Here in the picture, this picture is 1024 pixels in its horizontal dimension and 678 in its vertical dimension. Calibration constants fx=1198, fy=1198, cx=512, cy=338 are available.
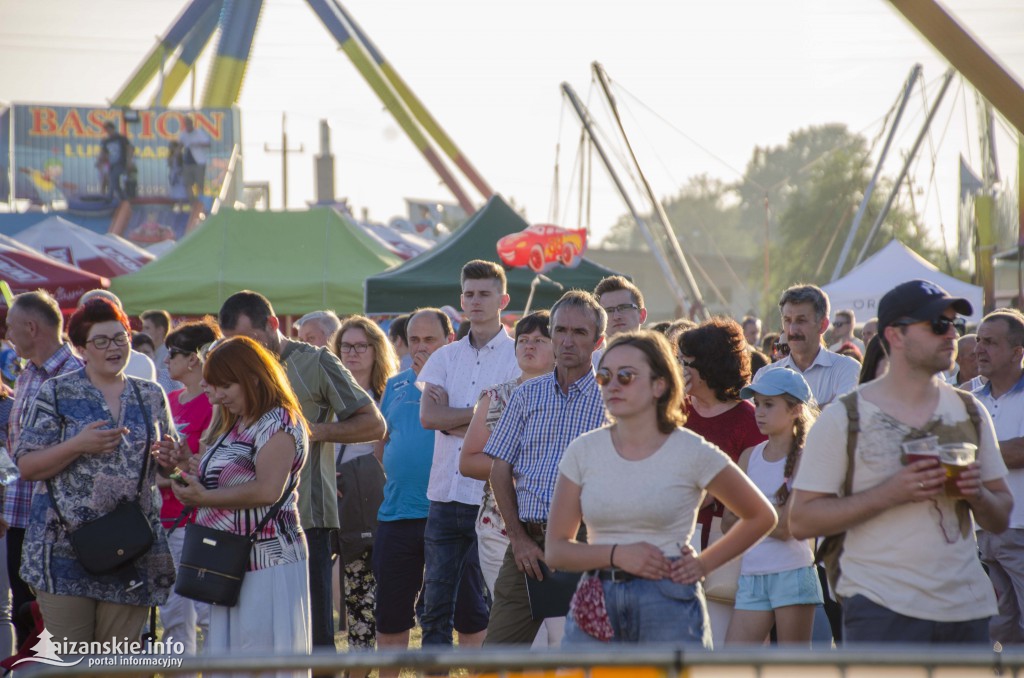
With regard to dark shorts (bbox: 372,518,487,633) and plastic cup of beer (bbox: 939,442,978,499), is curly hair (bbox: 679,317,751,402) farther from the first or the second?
dark shorts (bbox: 372,518,487,633)

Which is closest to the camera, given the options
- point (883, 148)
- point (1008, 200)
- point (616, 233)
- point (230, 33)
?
point (1008, 200)

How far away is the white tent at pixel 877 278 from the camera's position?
19.5 meters

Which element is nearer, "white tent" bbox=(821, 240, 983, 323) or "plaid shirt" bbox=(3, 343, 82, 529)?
"plaid shirt" bbox=(3, 343, 82, 529)

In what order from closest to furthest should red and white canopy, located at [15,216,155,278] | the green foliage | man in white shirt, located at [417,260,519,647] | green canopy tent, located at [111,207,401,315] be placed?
man in white shirt, located at [417,260,519,647]
green canopy tent, located at [111,207,401,315]
red and white canopy, located at [15,216,155,278]
the green foliage

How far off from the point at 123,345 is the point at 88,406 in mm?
326

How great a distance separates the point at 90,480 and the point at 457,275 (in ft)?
31.8

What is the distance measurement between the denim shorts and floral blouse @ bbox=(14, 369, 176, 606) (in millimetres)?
2630

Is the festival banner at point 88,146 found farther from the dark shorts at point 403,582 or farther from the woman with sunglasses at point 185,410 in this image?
the dark shorts at point 403,582

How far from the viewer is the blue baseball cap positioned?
17.3 ft

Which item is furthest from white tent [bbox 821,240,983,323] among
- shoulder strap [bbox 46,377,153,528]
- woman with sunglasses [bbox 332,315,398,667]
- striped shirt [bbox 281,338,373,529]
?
shoulder strap [bbox 46,377,153,528]

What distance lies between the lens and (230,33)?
2002 inches

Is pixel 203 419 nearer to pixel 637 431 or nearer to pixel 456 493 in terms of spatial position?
pixel 456 493

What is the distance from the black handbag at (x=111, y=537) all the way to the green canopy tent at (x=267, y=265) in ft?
39.6

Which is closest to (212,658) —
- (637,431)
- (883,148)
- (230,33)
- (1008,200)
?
(637,431)
